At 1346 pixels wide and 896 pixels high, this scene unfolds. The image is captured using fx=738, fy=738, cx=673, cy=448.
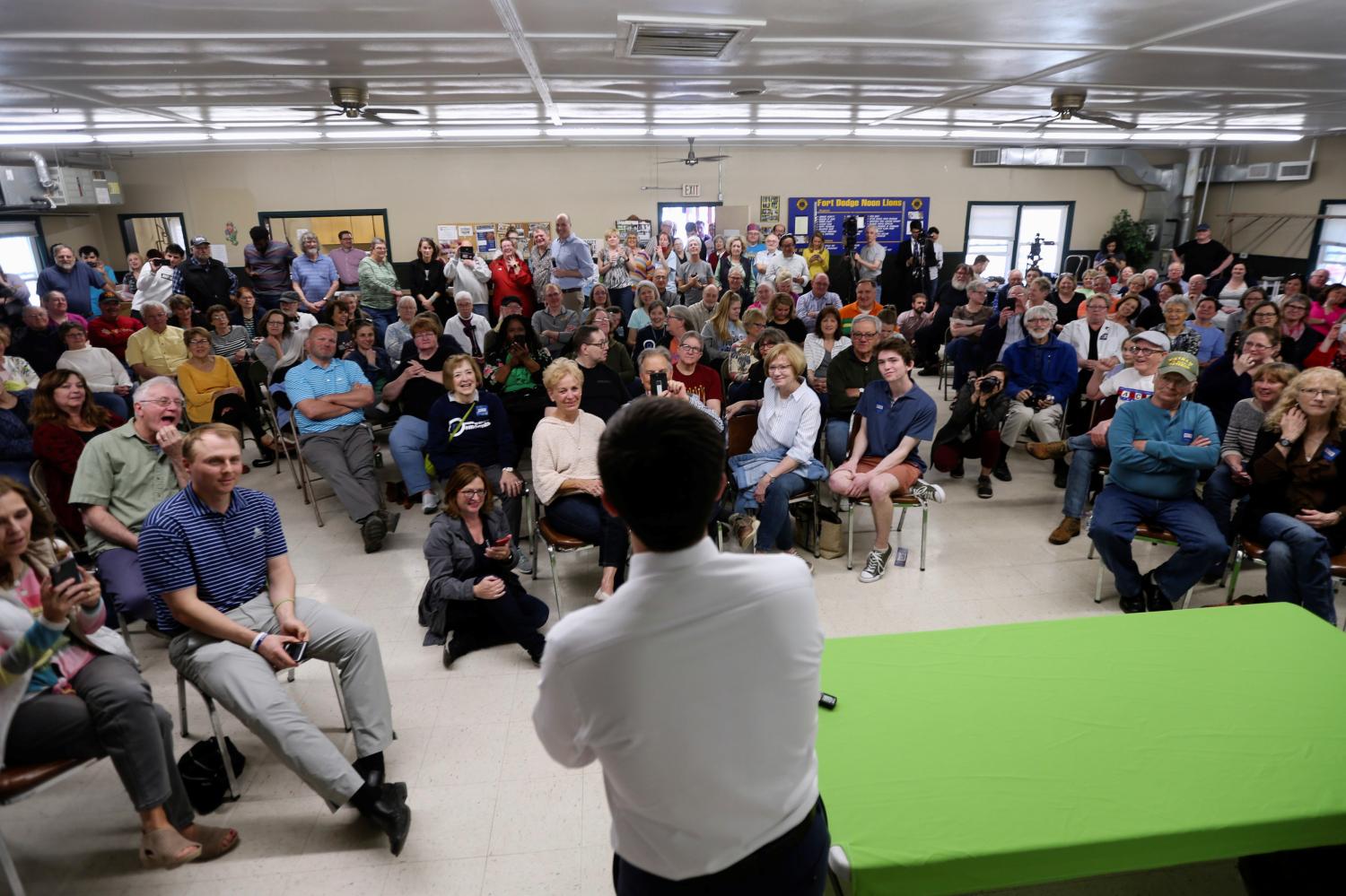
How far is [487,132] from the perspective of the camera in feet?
27.7

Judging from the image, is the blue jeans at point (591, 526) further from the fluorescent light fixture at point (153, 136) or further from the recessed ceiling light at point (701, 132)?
the fluorescent light fixture at point (153, 136)

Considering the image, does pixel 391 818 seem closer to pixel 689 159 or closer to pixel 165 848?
pixel 165 848

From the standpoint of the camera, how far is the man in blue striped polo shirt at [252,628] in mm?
2352

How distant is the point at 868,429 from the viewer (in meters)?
4.37

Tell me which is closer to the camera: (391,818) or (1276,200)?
(391,818)

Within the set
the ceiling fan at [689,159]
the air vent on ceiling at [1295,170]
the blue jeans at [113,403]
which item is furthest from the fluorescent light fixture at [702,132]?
the air vent on ceiling at [1295,170]

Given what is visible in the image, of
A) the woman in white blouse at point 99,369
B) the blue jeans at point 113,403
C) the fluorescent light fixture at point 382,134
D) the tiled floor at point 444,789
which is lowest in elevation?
the tiled floor at point 444,789

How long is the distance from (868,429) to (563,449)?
180cm

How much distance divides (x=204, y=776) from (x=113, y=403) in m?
3.67

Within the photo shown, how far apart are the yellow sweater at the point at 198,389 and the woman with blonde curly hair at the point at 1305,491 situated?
20.6ft

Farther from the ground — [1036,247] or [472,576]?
[1036,247]

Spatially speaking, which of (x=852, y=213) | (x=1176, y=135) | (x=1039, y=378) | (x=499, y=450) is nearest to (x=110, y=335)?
(x=499, y=450)

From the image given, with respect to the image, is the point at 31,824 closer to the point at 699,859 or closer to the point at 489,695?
the point at 489,695

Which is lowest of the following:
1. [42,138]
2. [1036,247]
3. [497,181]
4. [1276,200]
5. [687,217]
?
[1036,247]
